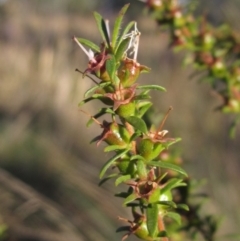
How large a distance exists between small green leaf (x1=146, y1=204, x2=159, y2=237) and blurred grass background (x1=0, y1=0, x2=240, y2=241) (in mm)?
508

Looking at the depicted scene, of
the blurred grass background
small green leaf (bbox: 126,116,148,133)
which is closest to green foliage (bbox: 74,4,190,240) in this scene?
small green leaf (bbox: 126,116,148,133)

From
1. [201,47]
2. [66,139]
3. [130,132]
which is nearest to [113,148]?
[130,132]

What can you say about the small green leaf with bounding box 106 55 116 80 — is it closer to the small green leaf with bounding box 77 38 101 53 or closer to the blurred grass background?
the small green leaf with bounding box 77 38 101 53

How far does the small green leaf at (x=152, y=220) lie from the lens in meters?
0.57

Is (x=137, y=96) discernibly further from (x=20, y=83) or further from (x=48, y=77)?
(x=20, y=83)

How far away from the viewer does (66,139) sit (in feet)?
13.5

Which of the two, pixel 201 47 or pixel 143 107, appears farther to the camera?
pixel 201 47

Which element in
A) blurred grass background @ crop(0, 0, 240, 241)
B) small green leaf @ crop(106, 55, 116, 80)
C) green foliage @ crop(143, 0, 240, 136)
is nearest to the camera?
small green leaf @ crop(106, 55, 116, 80)

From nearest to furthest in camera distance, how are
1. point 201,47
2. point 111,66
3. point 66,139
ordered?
1. point 111,66
2. point 201,47
3. point 66,139

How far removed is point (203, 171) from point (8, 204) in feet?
5.88

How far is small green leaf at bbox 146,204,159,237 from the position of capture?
57cm

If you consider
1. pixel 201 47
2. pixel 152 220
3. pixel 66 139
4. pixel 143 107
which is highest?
pixel 201 47

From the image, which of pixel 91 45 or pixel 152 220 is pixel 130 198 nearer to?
pixel 152 220

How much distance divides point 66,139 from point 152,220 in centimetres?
358
